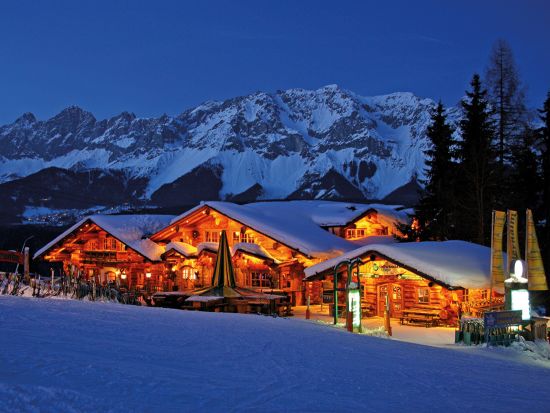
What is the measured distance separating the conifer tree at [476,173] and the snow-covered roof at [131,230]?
19.7 meters

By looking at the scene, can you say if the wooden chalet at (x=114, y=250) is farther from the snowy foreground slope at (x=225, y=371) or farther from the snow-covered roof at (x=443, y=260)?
Answer: the snowy foreground slope at (x=225, y=371)

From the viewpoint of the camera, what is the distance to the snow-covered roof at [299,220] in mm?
36562

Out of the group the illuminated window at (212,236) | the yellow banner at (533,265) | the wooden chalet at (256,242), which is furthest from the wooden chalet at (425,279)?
the illuminated window at (212,236)

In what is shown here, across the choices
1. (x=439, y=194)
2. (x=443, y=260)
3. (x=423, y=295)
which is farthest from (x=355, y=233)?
(x=443, y=260)

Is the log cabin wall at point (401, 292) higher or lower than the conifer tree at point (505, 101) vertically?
lower

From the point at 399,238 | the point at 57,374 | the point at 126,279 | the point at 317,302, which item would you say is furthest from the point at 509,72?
the point at 57,374

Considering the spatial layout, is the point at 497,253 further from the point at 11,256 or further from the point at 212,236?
the point at 11,256

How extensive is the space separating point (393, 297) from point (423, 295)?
1.72 metres

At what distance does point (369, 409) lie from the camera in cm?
836

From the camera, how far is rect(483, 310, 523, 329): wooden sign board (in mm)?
18328

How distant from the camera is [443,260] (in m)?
28.1

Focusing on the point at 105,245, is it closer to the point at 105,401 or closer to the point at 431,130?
the point at 431,130

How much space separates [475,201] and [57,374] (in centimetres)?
3213

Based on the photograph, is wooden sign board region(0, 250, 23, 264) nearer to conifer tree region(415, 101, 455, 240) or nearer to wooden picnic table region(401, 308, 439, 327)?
wooden picnic table region(401, 308, 439, 327)
